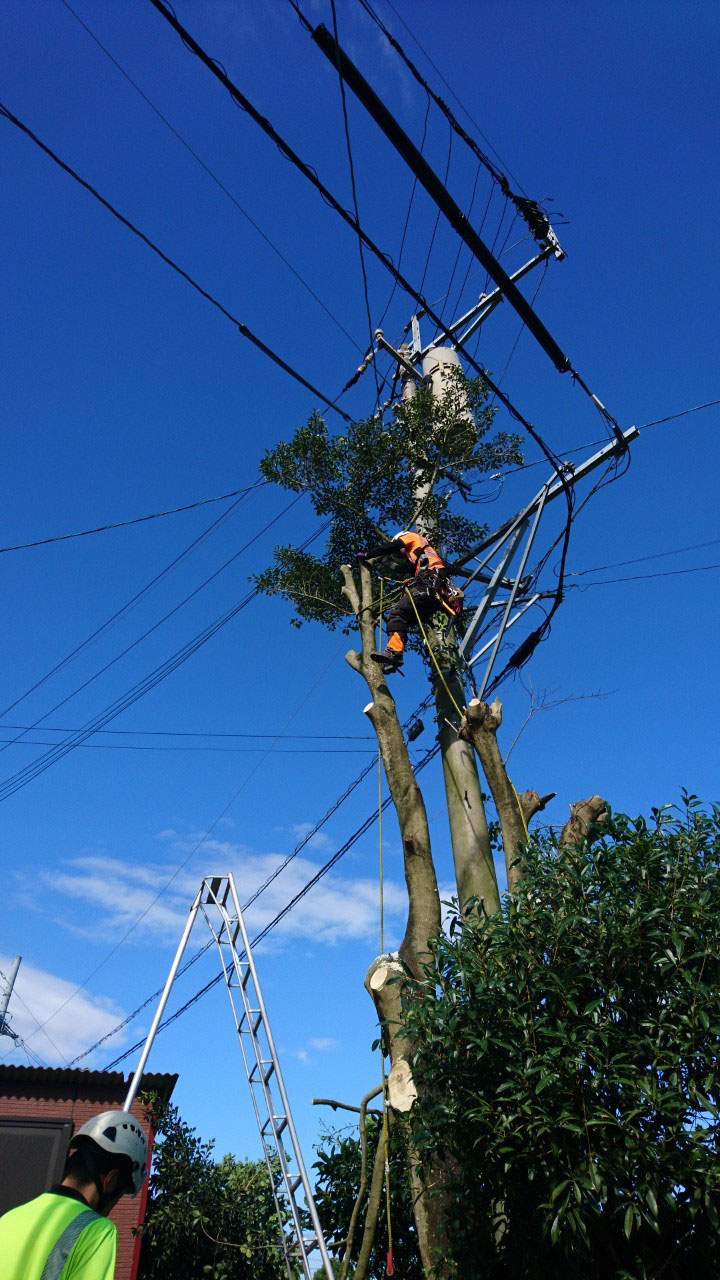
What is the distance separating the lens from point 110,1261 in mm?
2182

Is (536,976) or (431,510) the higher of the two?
(431,510)

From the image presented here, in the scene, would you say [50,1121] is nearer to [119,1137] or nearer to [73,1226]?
[119,1137]

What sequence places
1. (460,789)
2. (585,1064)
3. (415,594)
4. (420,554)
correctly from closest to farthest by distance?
(585,1064)
(460,789)
(415,594)
(420,554)

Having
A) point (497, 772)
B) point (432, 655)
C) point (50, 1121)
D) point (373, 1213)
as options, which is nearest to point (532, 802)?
point (497, 772)

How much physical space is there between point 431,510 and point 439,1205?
6.70 m

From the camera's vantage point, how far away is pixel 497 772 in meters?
6.91

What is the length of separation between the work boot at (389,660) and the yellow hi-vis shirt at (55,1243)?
598cm

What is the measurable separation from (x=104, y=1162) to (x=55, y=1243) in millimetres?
446

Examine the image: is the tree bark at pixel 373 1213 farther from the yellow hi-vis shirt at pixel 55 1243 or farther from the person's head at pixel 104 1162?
the yellow hi-vis shirt at pixel 55 1243

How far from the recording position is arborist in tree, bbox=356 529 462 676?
319 inches

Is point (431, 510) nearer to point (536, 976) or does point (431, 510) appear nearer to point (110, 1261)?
point (536, 976)

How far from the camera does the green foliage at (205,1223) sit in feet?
27.8

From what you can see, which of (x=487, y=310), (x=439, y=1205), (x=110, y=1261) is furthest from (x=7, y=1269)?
(x=487, y=310)

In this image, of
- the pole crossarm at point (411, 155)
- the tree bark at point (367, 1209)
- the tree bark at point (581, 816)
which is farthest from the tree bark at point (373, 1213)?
the pole crossarm at point (411, 155)
